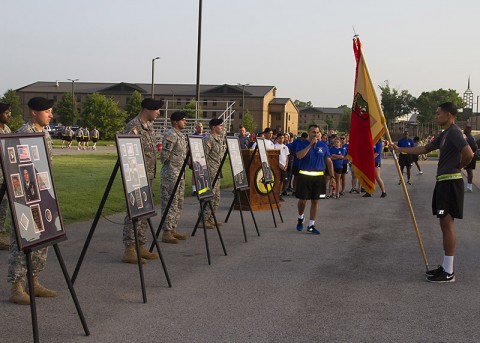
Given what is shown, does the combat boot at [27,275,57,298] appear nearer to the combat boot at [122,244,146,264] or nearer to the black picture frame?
the combat boot at [122,244,146,264]

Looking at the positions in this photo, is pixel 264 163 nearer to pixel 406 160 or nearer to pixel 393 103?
pixel 406 160

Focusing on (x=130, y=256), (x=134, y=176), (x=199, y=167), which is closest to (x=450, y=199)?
(x=199, y=167)

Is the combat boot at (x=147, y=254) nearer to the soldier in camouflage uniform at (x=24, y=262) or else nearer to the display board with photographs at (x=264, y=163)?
the soldier in camouflage uniform at (x=24, y=262)

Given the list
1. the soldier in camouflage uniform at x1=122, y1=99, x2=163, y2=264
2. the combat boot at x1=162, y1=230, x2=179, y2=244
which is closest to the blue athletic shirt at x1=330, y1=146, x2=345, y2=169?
the combat boot at x1=162, y1=230, x2=179, y2=244

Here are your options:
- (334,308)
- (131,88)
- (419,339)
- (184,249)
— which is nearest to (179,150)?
(184,249)

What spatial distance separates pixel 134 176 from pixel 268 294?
195 centimetres

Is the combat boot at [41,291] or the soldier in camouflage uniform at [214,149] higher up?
the soldier in camouflage uniform at [214,149]

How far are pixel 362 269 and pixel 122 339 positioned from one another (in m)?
3.92

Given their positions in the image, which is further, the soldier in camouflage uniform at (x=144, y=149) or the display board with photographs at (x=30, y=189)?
the soldier in camouflage uniform at (x=144, y=149)

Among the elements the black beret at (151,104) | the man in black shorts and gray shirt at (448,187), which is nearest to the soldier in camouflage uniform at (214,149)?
the black beret at (151,104)

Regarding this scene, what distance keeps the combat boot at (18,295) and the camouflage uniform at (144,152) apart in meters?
2.14

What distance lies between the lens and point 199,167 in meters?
9.12

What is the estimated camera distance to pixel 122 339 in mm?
5160

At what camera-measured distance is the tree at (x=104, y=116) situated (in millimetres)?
71438
